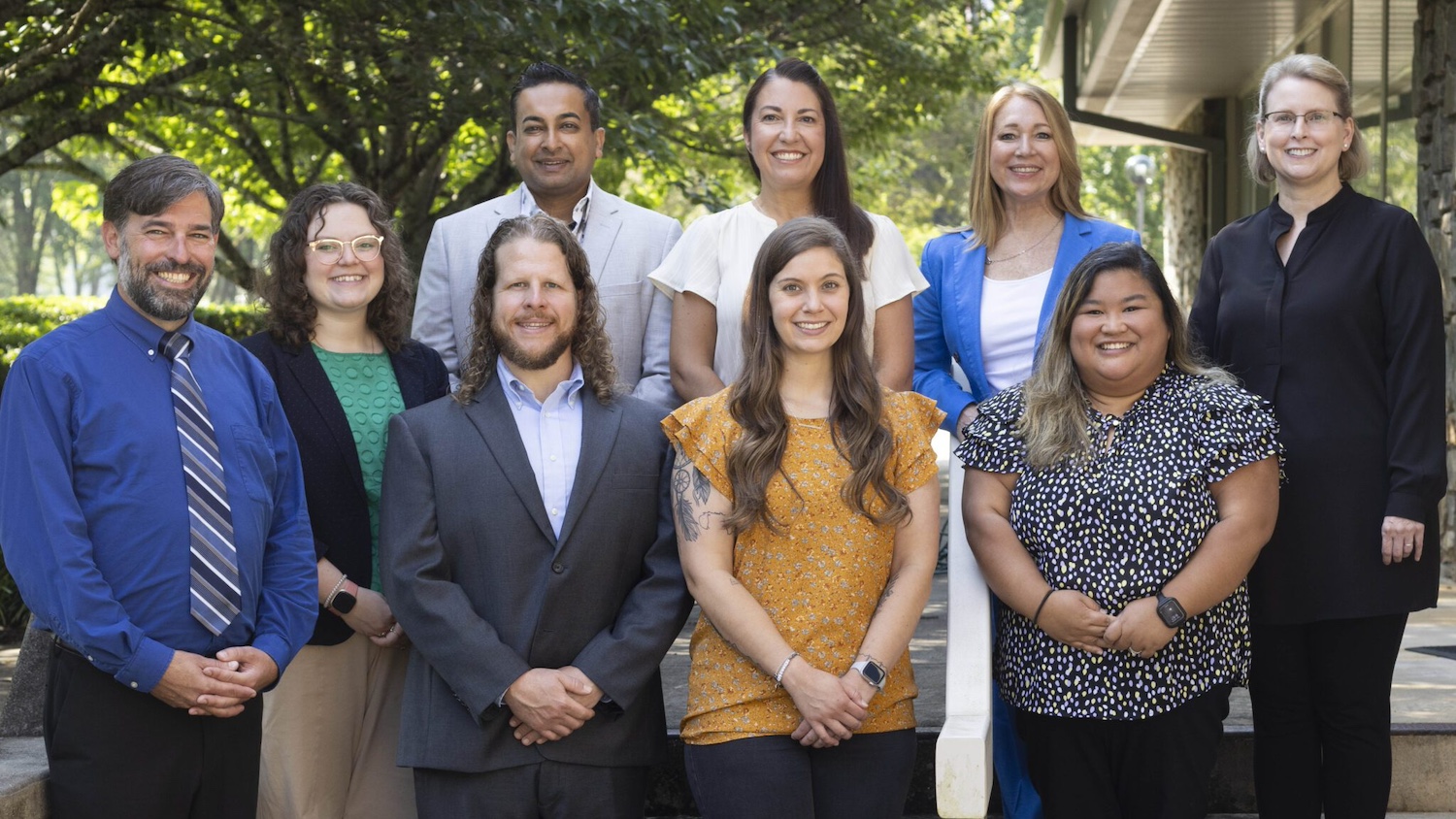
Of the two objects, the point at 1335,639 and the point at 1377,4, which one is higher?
the point at 1377,4

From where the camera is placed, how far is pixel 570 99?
436 centimetres

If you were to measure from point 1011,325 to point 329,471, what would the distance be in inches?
72.9

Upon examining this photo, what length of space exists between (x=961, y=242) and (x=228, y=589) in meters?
2.20

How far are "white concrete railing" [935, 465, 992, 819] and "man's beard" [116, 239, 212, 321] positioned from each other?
1.90 meters

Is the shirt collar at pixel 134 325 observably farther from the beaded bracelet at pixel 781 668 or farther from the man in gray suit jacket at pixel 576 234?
the beaded bracelet at pixel 781 668

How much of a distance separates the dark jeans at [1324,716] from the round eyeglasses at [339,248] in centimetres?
244

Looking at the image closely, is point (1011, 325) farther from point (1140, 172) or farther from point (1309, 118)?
point (1140, 172)

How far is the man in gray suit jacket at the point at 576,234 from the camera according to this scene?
421cm

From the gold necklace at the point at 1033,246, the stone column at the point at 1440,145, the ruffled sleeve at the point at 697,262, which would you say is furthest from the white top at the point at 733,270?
the stone column at the point at 1440,145

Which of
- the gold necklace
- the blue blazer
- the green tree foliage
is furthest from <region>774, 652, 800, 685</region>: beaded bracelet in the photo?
the green tree foliage

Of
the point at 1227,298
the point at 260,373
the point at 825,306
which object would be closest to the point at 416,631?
the point at 260,373

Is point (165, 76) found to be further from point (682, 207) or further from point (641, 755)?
point (682, 207)

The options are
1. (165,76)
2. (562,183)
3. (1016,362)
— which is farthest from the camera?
(165,76)

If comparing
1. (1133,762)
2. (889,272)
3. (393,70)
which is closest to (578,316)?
(889,272)
